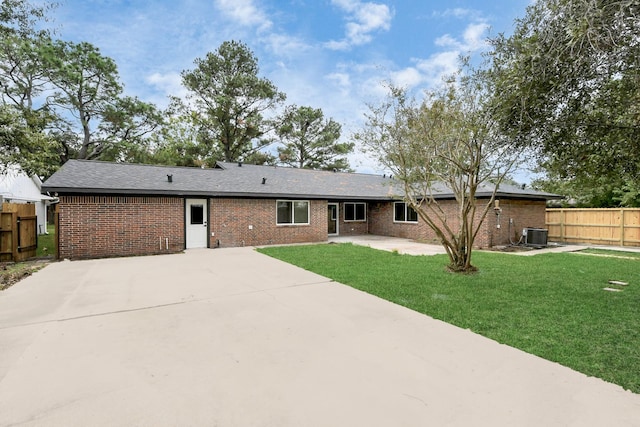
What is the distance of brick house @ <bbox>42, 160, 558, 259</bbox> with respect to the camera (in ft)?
32.1

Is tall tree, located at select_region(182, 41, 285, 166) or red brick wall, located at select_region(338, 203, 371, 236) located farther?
tall tree, located at select_region(182, 41, 285, 166)

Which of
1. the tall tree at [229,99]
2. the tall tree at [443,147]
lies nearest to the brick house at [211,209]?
the tall tree at [443,147]

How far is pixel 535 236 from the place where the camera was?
12188 mm

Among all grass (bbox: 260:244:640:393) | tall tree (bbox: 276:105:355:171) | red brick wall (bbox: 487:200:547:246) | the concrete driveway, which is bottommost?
the concrete driveway

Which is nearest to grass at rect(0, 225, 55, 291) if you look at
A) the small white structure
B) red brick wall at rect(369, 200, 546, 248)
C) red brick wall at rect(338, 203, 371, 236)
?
the small white structure

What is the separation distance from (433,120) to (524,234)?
7.95m

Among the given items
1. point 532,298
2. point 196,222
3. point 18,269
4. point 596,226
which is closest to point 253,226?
point 196,222

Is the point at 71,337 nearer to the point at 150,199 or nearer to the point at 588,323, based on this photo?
the point at 588,323

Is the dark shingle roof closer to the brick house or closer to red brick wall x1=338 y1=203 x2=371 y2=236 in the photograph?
the brick house

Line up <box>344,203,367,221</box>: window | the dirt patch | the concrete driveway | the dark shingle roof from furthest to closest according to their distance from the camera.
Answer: <box>344,203,367,221</box>: window, the dark shingle roof, the dirt patch, the concrete driveway

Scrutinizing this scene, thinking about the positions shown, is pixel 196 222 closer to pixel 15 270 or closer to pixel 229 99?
pixel 15 270

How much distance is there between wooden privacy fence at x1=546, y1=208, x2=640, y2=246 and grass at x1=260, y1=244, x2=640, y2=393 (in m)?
4.32

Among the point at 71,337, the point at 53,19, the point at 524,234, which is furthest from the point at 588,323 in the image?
the point at 53,19

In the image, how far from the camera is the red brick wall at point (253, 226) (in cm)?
1204
